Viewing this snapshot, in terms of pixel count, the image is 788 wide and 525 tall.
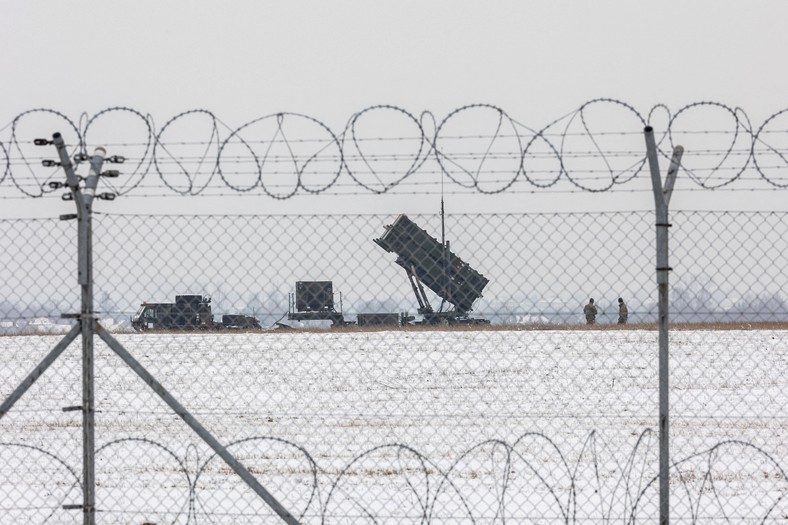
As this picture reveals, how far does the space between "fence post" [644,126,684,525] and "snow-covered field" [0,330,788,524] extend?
374 millimetres

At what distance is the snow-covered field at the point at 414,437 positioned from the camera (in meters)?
6.49

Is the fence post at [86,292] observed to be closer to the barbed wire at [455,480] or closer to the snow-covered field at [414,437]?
the snow-covered field at [414,437]

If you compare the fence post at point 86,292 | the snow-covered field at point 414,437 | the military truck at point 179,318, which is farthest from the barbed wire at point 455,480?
the military truck at point 179,318

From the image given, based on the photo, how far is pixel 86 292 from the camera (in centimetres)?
490

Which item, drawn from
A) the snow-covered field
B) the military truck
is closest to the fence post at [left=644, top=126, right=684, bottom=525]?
the snow-covered field

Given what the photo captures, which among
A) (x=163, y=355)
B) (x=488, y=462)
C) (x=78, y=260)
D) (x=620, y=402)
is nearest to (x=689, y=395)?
(x=620, y=402)

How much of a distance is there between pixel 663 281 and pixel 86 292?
3.07 metres

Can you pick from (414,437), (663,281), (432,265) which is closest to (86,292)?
(663,281)

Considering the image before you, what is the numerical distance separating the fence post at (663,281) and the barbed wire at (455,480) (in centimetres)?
100

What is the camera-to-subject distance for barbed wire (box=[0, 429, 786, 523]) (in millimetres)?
6363

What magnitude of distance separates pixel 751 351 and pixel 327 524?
44.0 feet

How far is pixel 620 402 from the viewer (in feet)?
38.5

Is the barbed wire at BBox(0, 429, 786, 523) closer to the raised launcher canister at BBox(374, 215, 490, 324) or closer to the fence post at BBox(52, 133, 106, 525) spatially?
the fence post at BBox(52, 133, 106, 525)

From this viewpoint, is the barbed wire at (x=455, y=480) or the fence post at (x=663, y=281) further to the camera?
the barbed wire at (x=455, y=480)
